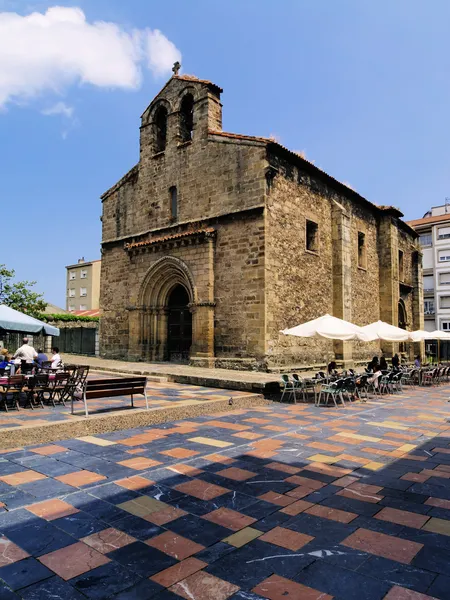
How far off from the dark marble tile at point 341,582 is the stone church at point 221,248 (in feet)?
38.9

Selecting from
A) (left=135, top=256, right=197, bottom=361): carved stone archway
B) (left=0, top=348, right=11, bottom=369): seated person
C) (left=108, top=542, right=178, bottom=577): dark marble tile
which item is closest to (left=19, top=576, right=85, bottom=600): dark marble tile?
(left=108, top=542, right=178, bottom=577): dark marble tile

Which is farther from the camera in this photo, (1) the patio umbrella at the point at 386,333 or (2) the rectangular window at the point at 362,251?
(2) the rectangular window at the point at 362,251

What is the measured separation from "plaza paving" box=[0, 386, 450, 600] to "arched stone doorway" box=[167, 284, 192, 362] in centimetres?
1158

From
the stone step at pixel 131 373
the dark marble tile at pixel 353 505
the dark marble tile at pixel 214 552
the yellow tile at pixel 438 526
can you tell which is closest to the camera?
the dark marble tile at pixel 214 552

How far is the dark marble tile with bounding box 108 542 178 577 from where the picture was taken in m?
3.07

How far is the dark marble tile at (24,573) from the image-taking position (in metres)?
2.88

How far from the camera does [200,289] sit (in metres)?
16.7

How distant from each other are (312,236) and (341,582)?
54.2 ft

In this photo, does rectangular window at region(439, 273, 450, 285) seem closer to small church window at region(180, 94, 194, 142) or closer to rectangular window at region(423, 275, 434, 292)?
rectangular window at region(423, 275, 434, 292)

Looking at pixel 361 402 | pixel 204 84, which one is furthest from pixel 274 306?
pixel 204 84

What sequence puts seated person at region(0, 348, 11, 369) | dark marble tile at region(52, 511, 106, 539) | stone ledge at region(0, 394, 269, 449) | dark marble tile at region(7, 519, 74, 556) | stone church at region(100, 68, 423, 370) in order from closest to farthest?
dark marble tile at region(7, 519, 74, 556) < dark marble tile at region(52, 511, 106, 539) < stone ledge at region(0, 394, 269, 449) < seated person at region(0, 348, 11, 369) < stone church at region(100, 68, 423, 370)

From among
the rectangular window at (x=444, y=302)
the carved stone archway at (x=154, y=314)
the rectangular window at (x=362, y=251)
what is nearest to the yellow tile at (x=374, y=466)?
the carved stone archway at (x=154, y=314)

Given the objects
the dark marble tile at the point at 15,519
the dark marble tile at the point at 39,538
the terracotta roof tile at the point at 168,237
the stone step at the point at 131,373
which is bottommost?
the dark marble tile at the point at 39,538

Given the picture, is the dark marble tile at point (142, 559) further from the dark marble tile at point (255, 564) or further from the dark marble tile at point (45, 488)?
the dark marble tile at point (45, 488)
